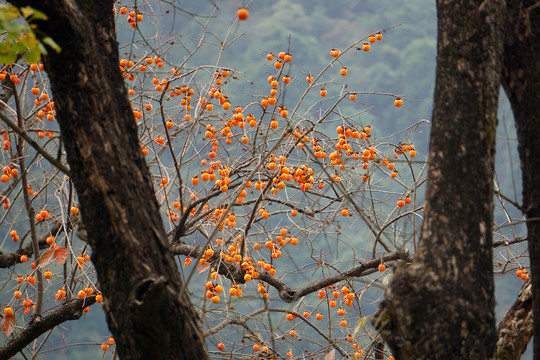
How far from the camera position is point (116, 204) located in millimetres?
1176

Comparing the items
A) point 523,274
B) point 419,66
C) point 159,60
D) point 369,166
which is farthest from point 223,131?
point 419,66

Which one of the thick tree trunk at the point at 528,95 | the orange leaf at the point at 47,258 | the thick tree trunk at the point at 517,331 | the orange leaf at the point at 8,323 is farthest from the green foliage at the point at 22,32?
the orange leaf at the point at 8,323

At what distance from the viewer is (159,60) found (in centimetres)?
275

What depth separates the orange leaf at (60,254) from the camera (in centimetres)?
220

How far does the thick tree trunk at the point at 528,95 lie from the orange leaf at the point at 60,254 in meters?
1.60

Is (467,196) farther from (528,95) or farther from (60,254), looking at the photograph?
(60,254)

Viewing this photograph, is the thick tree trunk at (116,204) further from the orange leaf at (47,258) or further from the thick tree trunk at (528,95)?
the orange leaf at (47,258)

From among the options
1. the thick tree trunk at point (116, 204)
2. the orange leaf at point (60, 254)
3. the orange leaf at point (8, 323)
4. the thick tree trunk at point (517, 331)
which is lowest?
the thick tree trunk at point (517, 331)

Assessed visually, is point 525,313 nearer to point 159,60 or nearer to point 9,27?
point 9,27

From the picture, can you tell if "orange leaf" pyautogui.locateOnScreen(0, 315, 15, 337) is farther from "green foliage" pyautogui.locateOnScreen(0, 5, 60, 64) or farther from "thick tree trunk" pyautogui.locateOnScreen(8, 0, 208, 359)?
"green foliage" pyautogui.locateOnScreen(0, 5, 60, 64)

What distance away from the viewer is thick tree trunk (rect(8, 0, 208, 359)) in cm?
109

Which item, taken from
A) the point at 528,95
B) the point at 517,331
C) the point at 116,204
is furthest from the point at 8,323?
the point at 528,95

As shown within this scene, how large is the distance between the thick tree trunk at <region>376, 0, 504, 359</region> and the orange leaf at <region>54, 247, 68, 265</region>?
4.57 ft

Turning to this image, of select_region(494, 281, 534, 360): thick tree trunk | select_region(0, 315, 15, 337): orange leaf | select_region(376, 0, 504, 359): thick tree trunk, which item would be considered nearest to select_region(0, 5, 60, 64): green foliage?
select_region(376, 0, 504, 359): thick tree trunk
